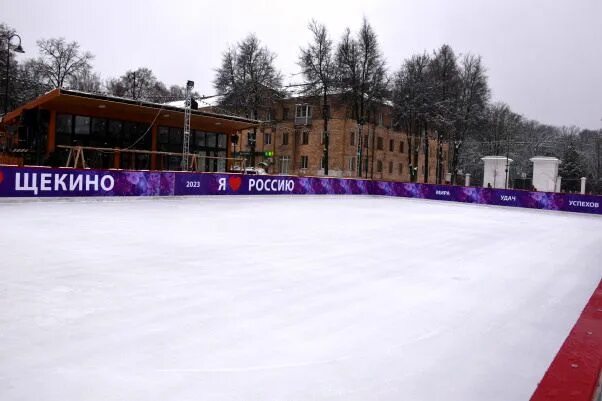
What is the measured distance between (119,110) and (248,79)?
76.6ft

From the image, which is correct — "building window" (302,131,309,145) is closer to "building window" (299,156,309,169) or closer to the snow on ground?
"building window" (299,156,309,169)

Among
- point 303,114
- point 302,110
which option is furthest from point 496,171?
point 302,110

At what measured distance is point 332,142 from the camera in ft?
173

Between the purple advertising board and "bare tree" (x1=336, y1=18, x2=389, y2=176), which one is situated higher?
"bare tree" (x1=336, y1=18, x2=389, y2=176)

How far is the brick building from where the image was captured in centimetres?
5238

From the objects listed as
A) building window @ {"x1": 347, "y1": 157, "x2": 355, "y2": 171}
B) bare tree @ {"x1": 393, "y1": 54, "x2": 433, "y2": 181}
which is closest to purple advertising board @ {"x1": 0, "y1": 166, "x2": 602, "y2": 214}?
bare tree @ {"x1": 393, "y1": 54, "x2": 433, "y2": 181}

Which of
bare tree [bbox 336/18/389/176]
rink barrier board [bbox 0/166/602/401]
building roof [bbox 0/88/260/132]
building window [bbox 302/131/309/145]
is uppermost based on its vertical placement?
bare tree [bbox 336/18/389/176]

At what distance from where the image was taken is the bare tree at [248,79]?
47406 mm

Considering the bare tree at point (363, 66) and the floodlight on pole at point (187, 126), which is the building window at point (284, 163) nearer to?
the bare tree at point (363, 66)

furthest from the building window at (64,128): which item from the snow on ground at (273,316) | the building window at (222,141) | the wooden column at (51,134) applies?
the snow on ground at (273,316)

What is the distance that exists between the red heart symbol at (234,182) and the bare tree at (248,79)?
24143 mm

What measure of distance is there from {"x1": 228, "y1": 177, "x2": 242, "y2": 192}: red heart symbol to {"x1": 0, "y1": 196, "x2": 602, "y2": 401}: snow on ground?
13.8 m

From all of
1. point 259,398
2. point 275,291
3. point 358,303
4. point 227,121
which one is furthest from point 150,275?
point 227,121

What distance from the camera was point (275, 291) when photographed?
594 cm
